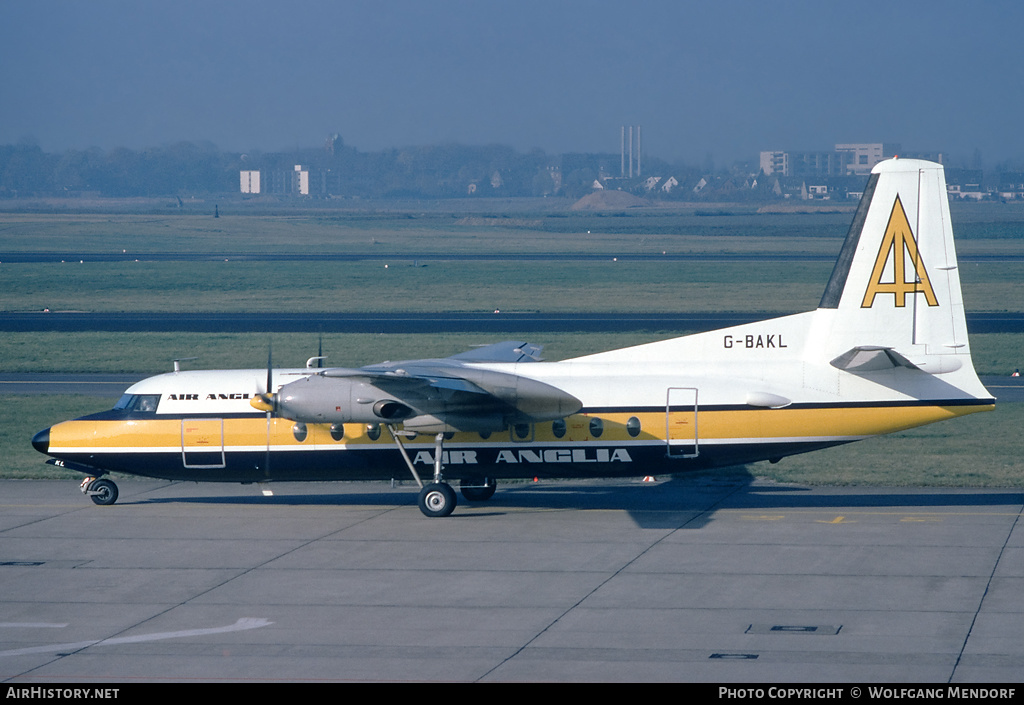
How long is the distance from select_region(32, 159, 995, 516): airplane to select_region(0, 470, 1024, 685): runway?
1187mm

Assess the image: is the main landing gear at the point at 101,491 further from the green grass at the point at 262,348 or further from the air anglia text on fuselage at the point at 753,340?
the green grass at the point at 262,348

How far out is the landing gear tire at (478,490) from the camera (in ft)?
79.5

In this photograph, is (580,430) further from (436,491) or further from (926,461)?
(926,461)

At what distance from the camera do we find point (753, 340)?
2258 cm

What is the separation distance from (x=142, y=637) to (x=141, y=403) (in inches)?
359

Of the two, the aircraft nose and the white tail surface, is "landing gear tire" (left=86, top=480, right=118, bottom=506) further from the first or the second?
the white tail surface

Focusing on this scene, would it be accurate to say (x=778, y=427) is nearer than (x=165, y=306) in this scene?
Yes

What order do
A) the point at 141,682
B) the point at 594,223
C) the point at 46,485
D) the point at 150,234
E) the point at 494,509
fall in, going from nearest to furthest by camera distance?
the point at 141,682
the point at 494,509
the point at 46,485
the point at 150,234
the point at 594,223

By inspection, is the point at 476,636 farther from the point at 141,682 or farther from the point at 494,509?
the point at 494,509

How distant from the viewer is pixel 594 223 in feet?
592

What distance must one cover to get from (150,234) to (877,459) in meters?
130

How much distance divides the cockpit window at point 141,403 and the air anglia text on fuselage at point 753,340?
37.0ft

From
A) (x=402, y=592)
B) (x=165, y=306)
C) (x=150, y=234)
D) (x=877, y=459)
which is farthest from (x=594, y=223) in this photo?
(x=402, y=592)

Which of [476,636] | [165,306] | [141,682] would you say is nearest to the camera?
[141,682]
